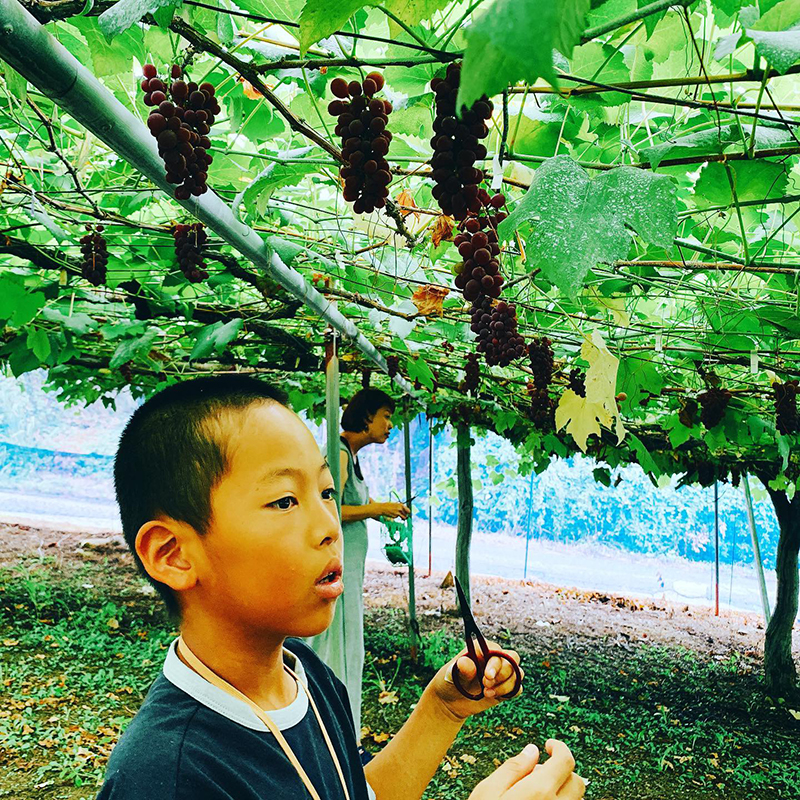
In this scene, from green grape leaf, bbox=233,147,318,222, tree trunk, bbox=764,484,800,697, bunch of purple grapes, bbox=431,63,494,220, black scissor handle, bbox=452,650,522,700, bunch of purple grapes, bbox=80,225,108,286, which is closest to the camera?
bunch of purple grapes, bbox=431,63,494,220

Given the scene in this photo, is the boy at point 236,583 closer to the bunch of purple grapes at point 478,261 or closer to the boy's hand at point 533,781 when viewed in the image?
the boy's hand at point 533,781

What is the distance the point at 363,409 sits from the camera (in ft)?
13.0

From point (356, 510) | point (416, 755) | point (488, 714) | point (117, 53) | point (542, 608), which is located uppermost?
point (117, 53)

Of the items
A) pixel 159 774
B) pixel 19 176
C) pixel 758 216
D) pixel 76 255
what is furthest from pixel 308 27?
pixel 76 255

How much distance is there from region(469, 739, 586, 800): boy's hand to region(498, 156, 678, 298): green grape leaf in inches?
24.4

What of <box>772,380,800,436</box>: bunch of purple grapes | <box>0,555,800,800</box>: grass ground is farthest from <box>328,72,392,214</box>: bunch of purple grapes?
<box>0,555,800,800</box>: grass ground

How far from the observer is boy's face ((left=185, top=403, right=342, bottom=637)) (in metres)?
0.93

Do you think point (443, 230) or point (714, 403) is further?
point (714, 403)

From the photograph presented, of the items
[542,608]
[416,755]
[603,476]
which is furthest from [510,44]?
[542,608]

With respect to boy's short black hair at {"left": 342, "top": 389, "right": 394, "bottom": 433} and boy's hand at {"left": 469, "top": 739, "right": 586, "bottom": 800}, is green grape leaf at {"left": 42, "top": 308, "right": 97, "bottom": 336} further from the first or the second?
boy's hand at {"left": 469, "top": 739, "right": 586, "bottom": 800}

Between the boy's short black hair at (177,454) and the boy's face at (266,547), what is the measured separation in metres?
0.02

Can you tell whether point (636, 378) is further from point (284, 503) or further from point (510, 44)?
point (510, 44)

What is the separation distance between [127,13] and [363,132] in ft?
1.11

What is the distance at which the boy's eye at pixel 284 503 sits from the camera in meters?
0.96
